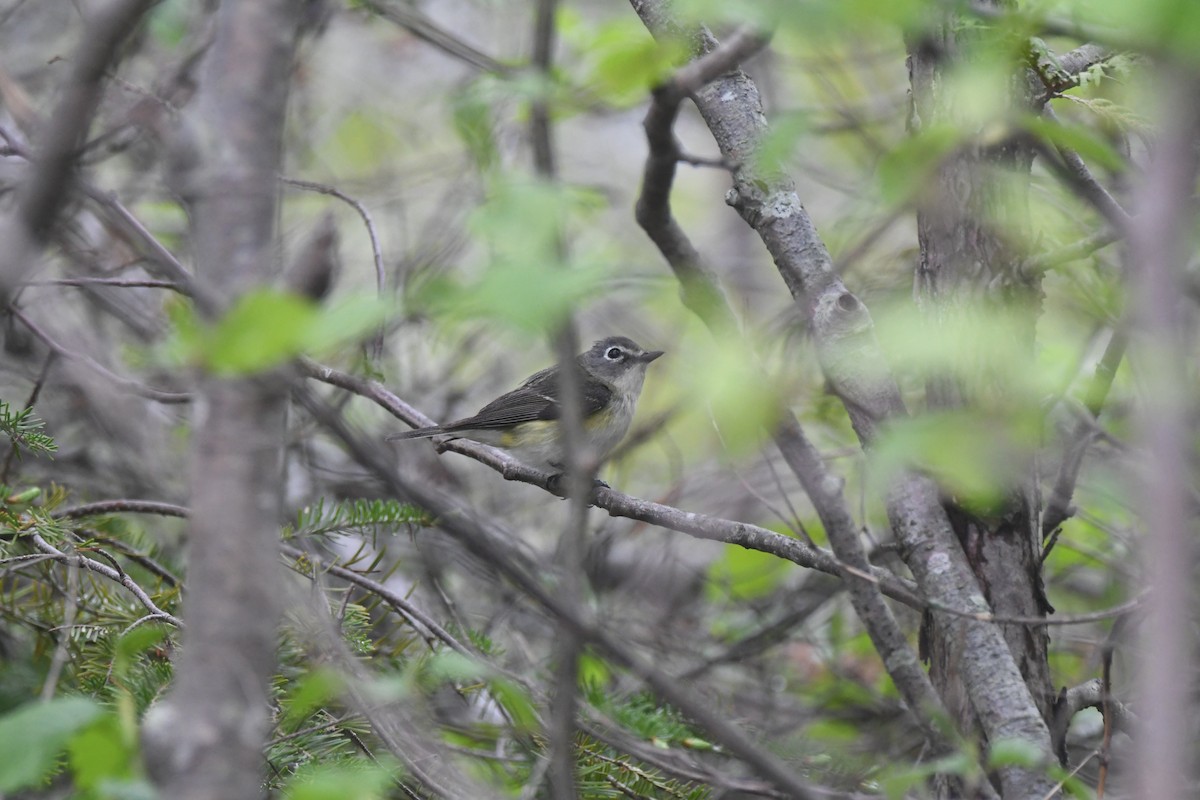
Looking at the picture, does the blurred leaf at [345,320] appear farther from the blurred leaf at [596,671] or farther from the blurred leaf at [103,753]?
the blurred leaf at [596,671]

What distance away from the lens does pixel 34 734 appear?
138 centimetres

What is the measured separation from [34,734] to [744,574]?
14.3ft

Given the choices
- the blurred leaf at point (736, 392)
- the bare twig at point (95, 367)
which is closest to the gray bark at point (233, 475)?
the blurred leaf at point (736, 392)

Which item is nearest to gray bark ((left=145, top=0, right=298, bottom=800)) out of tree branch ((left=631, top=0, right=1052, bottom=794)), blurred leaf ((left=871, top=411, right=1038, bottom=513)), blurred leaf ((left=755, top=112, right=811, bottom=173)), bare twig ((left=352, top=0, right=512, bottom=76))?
blurred leaf ((left=755, top=112, right=811, bottom=173))

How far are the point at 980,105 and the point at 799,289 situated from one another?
1.30m

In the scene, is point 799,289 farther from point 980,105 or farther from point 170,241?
point 170,241

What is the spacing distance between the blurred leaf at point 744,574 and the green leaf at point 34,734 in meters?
3.74

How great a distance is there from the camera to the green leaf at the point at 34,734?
53.4 inches

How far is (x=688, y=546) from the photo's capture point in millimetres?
7270

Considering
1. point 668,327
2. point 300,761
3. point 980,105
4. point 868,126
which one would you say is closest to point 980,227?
point 980,105

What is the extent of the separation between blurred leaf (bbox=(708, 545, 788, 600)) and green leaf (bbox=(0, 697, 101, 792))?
3.74m

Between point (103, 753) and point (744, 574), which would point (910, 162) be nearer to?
point (103, 753)

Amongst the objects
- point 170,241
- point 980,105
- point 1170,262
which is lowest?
point 170,241

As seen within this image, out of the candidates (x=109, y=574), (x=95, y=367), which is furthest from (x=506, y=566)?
(x=95, y=367)
